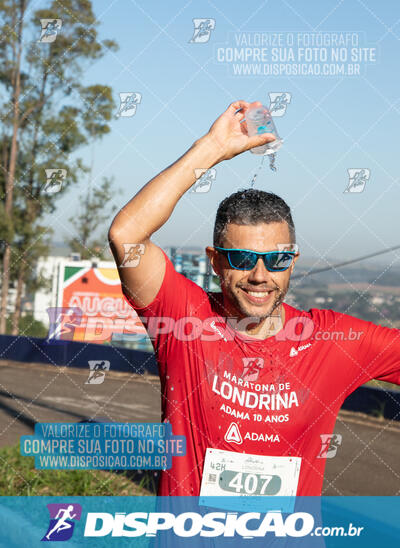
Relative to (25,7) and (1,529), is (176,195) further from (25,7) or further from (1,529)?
(25,7)

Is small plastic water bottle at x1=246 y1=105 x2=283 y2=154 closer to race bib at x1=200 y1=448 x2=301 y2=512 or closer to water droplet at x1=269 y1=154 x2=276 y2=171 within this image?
water droplet at x1=269 y1=154 x2=276 y2=171

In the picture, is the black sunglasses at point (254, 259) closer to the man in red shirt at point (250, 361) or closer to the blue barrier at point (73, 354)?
the man in red shirt at point (250, 361)

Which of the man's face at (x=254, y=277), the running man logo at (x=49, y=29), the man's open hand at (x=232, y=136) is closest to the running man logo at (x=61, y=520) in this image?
the man's face at (x=254, y=277)

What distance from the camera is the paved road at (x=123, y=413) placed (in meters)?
8.42

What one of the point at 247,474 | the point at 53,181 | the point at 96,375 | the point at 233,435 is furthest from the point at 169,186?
the point at 96,375

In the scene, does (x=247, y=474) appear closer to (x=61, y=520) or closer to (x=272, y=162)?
(x=272, y=162)

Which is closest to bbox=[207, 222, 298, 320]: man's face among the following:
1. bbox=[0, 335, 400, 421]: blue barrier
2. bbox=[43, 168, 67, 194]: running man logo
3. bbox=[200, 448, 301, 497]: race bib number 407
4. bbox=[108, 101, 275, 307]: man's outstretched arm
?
bbox=[108, 101, 275, 307]: man's outstretched arm

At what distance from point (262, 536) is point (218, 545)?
171mm

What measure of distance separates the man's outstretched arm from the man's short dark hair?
0.32 metres

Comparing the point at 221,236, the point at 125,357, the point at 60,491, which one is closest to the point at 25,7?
the point at 125,357

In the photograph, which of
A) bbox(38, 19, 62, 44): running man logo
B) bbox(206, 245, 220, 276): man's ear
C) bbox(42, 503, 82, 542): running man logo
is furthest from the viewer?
bbox(38, 19, 62, 44): running man logo

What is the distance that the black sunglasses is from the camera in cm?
271

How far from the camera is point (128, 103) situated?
17.2 feet

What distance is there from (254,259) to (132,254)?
504 millimetres
